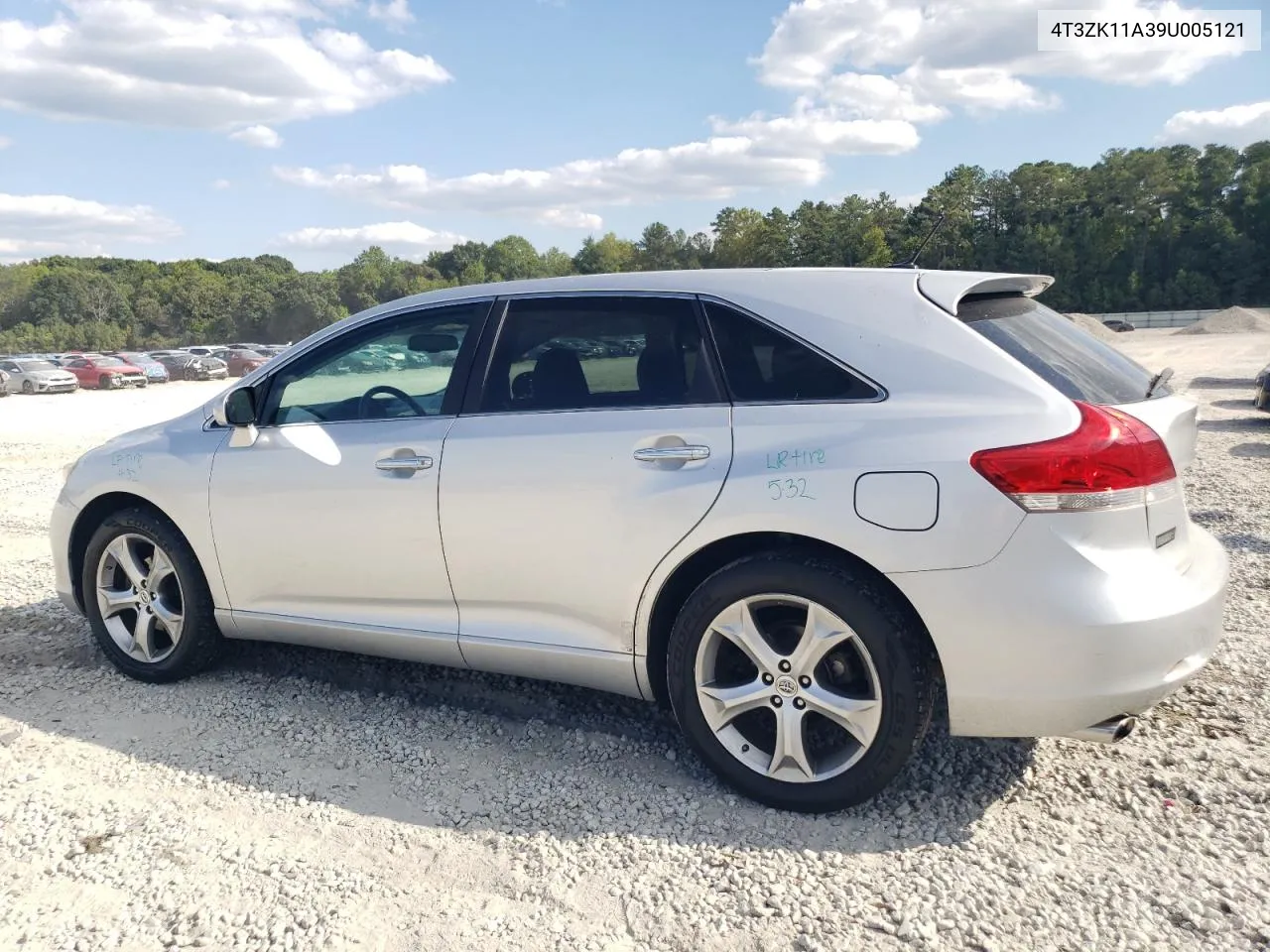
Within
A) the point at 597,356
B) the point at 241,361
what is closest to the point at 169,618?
the point at 597,356

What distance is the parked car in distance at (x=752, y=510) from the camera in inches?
107

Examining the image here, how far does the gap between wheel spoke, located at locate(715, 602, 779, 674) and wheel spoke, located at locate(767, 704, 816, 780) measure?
6.2 inches

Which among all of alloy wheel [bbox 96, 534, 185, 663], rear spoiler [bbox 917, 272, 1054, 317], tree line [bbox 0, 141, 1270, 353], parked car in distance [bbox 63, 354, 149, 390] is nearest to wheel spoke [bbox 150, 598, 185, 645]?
alloy wheel [bbox 96, 534, 185, 663]

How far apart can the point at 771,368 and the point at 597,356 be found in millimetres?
683

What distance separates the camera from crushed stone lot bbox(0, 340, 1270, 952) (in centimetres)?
254

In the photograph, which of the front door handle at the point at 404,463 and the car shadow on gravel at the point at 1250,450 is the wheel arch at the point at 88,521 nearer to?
the front door handle at the point at 404,463

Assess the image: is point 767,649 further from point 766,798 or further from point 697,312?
point 697,312

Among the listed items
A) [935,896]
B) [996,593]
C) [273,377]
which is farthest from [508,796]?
[273,377]

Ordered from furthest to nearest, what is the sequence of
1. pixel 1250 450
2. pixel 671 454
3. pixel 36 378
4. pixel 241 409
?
pixel 36 378 < pixel 1250 450 < pixel 241 409 < pixel 671 454

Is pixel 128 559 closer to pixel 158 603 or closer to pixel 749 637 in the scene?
pixel 158 603

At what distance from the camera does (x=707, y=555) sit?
124 inches

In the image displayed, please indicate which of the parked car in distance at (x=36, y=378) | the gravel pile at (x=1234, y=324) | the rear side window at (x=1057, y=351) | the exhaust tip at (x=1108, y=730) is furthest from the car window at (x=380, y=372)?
the gravel pile at (x=1234, y=324)

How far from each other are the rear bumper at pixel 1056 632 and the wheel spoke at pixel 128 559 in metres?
3.36

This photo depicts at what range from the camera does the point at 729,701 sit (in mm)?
3062
